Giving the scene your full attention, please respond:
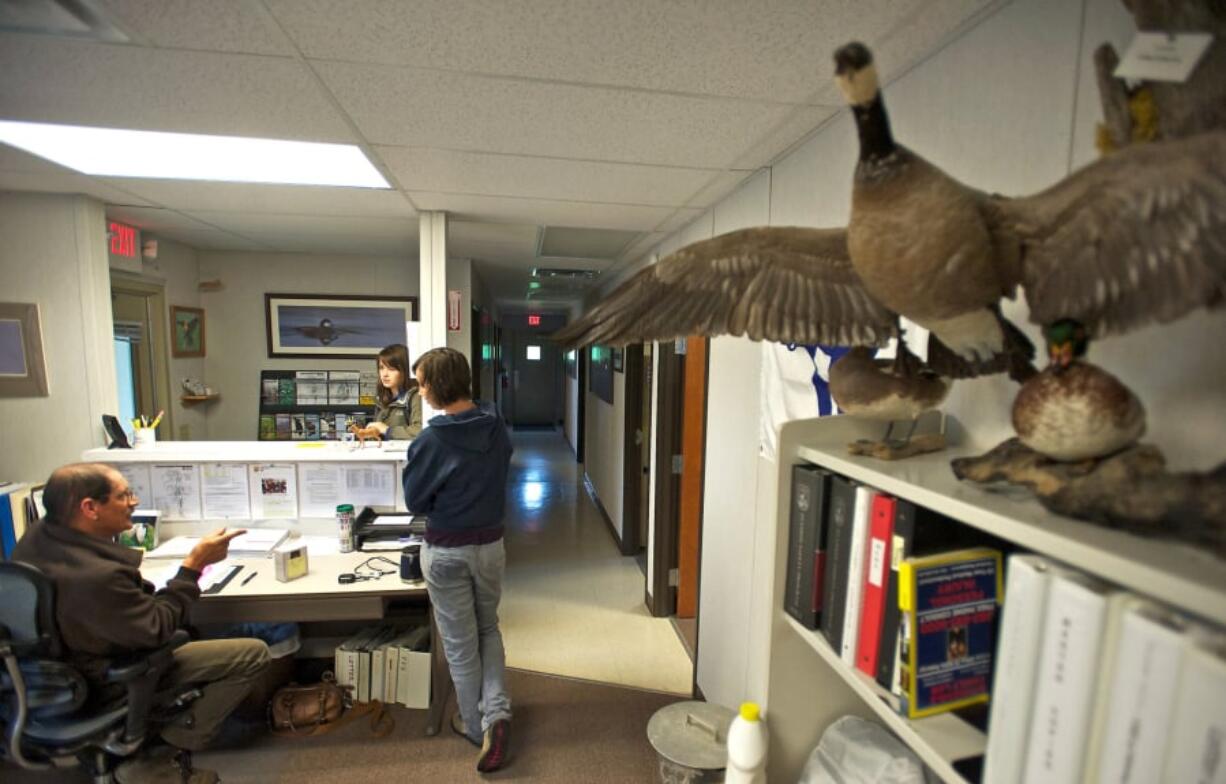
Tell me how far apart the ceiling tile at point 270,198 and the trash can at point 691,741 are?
2.39m

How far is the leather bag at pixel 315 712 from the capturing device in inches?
88.8

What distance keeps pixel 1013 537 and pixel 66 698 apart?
237 centimetres

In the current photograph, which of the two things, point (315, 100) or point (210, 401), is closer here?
point (315, 100)

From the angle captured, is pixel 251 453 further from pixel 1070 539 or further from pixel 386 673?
pixel 1070 539

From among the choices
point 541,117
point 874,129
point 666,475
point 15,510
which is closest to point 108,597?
point 15,510

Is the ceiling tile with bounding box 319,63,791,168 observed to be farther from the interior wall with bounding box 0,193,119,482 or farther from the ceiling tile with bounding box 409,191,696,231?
the interior wall with bounding box 0,193,119,482

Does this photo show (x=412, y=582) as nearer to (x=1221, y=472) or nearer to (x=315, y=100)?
(x=315, y=100)

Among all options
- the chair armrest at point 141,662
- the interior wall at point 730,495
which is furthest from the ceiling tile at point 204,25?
the chair armrest at point 141,662

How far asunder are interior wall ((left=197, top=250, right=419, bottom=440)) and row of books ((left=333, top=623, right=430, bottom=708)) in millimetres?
2332

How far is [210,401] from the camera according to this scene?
3.89 meters

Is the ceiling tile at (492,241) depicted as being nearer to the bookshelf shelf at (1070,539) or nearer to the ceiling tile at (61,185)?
the ceiling tile at (61,185)

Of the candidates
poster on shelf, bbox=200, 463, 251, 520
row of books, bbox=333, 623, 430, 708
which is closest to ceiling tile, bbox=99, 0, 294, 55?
poster on shelf, bbox=200, 463, 251, 520

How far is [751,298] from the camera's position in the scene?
2.83 feet

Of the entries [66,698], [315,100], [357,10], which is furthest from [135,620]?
[357,10]
